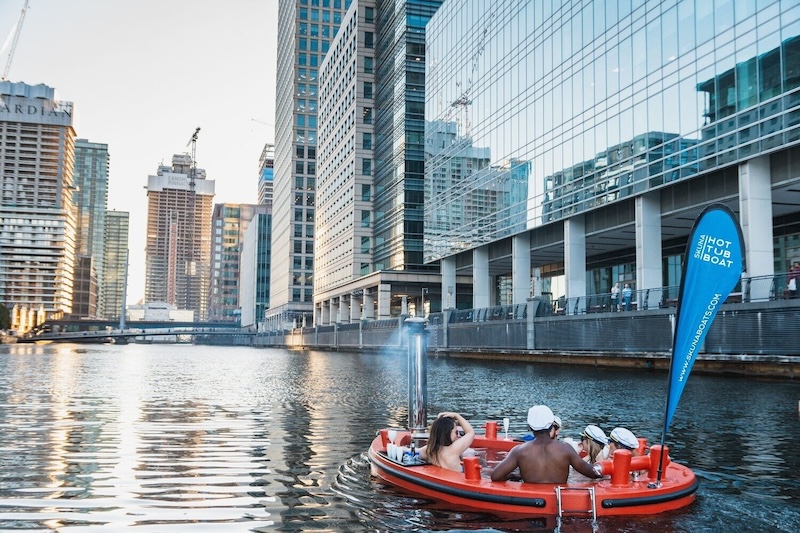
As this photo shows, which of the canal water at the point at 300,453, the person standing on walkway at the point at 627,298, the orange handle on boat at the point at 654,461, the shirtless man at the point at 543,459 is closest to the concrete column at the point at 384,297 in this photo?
the person standing on walkway at the point at 627,298

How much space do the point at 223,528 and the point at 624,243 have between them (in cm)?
5061

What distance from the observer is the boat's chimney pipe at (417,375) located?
45.7 ft

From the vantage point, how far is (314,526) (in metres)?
8.32

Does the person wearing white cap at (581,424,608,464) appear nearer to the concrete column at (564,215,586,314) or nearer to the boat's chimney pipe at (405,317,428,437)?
the boat's chimney pipe at (405,317,428,437)

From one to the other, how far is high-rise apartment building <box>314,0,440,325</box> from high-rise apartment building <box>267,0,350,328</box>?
18861mm

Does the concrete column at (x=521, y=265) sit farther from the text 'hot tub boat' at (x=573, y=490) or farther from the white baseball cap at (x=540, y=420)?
the white baseball cap at (x=540, y=420)

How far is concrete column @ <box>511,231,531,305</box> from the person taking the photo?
57912 mm

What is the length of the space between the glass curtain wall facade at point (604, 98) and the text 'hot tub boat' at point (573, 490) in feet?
94.4

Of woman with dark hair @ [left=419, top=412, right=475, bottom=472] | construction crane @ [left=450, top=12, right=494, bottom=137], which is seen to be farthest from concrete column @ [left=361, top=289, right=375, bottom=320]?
woman with dark hair @ [left=419, top=412, right=475, bottom=472]

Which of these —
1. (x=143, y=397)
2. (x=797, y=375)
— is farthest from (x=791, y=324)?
(x=143, y=397)

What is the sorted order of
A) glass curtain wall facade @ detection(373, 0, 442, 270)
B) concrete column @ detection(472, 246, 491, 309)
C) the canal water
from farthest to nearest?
1. glass curtain wall facade @ detection(373, 0, 442, 270)
2. concrete column @ detection(472, 246, 491, 309)
3. the canal water

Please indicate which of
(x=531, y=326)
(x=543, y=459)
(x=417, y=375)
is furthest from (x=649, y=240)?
(x=543, y=459)

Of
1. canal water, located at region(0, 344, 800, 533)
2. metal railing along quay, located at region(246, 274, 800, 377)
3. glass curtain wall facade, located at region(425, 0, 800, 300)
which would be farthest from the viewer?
glass curtain wall facade, located at region(425, 0, 800, 300)

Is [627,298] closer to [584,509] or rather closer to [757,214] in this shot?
[757,214]
